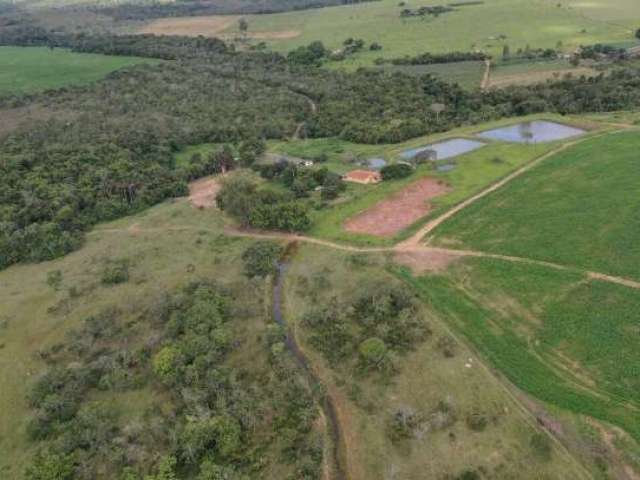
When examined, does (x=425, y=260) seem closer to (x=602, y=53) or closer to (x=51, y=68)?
(x=602, y=53)

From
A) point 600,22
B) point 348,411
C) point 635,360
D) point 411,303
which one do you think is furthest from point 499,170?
point 600,22

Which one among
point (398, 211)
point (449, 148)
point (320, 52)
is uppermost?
point (320, 52)

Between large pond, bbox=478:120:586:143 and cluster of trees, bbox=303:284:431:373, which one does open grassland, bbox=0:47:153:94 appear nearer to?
large pond, bbox=478:120:586:143

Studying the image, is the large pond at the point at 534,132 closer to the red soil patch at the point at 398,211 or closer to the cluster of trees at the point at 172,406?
the red soil patch at the point at 398,211

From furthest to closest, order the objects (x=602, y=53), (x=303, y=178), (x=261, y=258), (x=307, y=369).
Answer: (x=602, y=53)
(x=303, y=178)
(x=261, y=258)
(x=307, y=369)

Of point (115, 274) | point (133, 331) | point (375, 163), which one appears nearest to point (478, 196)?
point (375, 163)

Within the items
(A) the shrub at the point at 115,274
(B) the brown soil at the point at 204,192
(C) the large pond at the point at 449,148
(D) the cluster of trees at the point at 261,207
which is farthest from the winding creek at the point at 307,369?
(C) the large pond at the point at 449,148

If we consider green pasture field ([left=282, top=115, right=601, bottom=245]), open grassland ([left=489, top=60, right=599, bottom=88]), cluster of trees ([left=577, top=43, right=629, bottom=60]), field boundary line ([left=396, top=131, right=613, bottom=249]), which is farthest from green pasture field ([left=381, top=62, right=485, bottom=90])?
field boundary line ([left=396, top=131, right=613, bottom=249])
